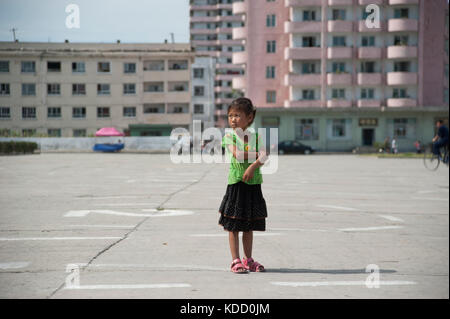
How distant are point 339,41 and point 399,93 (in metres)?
8.40

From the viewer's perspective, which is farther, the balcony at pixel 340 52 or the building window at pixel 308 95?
the building window at pixel 308 95

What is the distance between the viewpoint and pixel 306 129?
60094mm

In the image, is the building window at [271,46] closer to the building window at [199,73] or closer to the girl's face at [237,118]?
the building window at [199,73]

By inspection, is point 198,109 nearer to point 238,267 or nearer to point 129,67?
point 129,67

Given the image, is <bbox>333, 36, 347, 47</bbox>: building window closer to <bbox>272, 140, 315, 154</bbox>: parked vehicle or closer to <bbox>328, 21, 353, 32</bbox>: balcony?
<bbox>328, 21, 353, 32</bbox>: balcony

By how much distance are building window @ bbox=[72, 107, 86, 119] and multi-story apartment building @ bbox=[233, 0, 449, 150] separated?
18764 mm

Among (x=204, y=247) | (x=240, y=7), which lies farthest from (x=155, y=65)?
(x=204, y=247)

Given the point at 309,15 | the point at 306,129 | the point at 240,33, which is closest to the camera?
the point at 309,15

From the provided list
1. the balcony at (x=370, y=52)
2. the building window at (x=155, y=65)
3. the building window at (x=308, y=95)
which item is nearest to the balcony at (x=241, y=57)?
the building window at (x=308, y=95)

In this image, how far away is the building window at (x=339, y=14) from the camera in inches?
2282

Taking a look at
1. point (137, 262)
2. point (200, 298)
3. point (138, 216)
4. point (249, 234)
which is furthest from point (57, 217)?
point (200, 298)

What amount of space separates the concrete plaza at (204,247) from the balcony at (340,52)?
47.1 metres

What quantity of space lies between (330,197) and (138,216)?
17.8 feet
